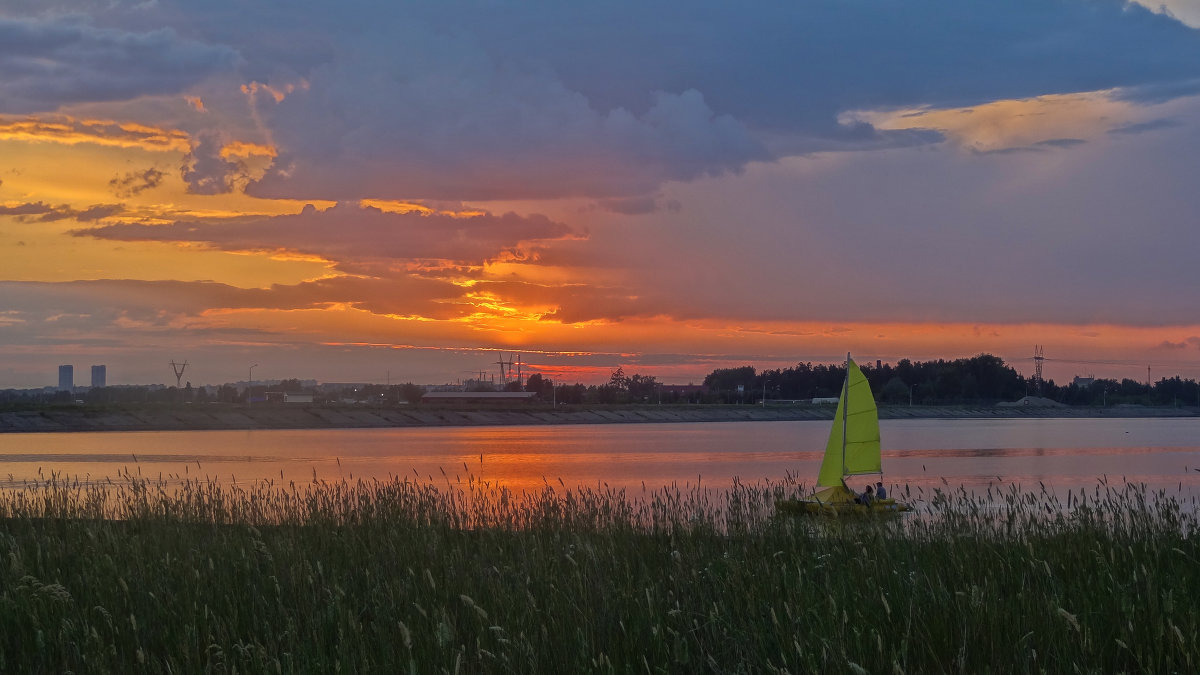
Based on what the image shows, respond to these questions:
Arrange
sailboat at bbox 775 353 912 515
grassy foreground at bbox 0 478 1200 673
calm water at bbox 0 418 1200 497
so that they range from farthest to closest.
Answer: calm water at bbox 0 418 1200 497 → sailboat at bbox 775 353 912 515 → grassy foreground at bbox 0 478 1200 673

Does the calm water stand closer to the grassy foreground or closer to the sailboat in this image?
the sailboat

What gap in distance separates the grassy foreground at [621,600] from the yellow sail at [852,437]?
72.6 ft

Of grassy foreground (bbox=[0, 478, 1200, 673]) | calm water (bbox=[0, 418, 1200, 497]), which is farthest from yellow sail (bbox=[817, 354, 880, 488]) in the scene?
grassy foreground (bbox=[0, 478, 1200, 673])

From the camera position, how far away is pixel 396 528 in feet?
48.4

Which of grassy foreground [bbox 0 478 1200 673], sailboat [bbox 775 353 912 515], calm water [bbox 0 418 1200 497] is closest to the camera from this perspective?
grassy foreground [bbox 0 478 1200 673]

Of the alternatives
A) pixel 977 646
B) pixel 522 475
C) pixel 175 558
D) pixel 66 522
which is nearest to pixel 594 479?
pixel 522 475

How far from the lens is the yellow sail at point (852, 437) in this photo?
36.7 m

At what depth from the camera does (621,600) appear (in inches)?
353

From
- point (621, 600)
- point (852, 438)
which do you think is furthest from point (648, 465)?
point (621, 600)

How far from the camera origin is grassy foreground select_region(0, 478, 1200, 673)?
23.7ft

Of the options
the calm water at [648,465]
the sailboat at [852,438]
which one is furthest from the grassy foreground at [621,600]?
the calm water at [648,465]

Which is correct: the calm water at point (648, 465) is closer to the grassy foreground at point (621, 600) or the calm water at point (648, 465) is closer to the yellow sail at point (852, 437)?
the yellow sail at point (852, 437)

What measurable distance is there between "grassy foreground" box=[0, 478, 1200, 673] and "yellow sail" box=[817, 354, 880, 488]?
72.6 ft

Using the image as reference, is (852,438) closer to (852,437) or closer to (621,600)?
(852,437)
